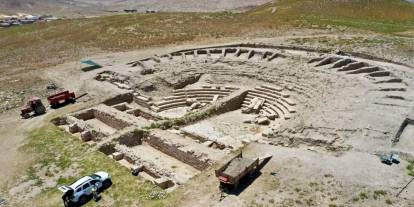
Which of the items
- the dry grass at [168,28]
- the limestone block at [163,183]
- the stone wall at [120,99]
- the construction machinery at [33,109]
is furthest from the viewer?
the dry grass at [168,28]

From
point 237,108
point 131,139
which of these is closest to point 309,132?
point 237,108

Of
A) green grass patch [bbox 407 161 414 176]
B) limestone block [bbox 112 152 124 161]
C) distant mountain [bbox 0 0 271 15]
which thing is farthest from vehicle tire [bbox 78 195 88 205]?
distant mountain [bbox 0 0 271 15]

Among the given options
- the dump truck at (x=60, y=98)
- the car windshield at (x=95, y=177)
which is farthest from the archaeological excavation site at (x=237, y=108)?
the dump truck at (x=60, y=98)

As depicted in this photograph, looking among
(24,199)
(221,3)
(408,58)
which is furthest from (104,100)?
(221,3)

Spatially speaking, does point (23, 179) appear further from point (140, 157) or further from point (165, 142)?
point (165, 142)

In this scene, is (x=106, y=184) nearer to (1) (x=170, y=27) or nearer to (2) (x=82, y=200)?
(2) (x=82, y=200)

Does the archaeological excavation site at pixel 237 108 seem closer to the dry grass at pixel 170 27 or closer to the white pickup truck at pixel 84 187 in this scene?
the white pickup truck at pixel 84 187

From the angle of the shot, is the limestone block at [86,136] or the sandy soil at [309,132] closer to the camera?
the sandy soil at [309,132]
